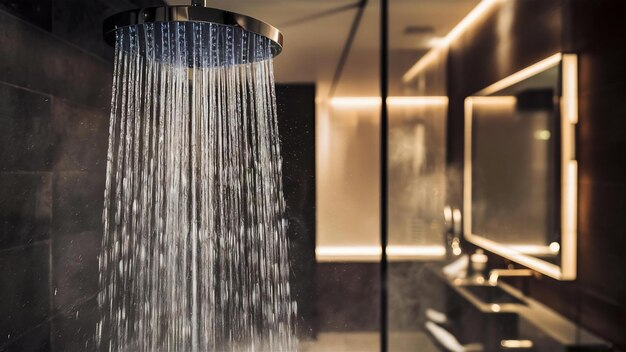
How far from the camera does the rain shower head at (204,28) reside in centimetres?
87

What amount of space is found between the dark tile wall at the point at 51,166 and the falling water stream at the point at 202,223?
0.14 metres

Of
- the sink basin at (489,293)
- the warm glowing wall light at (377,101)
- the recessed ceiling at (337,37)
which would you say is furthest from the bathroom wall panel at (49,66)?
the sink basin at (489,293)

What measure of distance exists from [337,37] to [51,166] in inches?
41.7

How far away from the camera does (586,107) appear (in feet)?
5.44

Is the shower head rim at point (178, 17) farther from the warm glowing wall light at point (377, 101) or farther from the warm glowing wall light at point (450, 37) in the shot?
the warm glowing wall light at point (450, 37)

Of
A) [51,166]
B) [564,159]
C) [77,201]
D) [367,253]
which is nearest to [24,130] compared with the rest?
[51,166]

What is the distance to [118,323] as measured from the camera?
5.43 ft

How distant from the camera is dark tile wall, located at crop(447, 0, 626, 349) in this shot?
1.62m

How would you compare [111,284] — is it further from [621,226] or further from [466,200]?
[621,226]

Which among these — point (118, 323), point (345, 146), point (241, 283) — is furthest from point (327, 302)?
point (118, 323)

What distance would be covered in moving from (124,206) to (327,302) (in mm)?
839

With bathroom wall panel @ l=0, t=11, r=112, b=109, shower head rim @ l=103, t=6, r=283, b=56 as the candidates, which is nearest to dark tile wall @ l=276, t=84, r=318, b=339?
bathroom wall panel @ l=0, t=11, r=112, b=109

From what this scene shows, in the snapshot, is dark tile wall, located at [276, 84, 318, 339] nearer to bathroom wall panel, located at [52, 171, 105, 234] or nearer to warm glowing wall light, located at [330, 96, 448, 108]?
warm glowing wall light, located at [330, 96, 448, 108]

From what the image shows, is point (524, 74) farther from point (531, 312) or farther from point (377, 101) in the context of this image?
point (531, 312)
